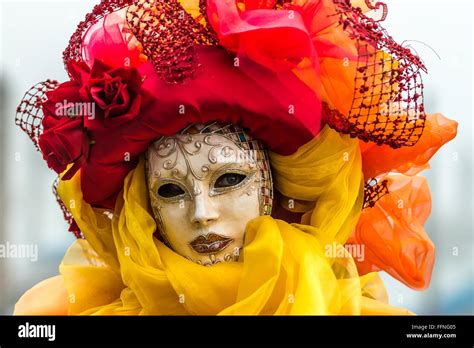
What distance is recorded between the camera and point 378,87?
7.38ft

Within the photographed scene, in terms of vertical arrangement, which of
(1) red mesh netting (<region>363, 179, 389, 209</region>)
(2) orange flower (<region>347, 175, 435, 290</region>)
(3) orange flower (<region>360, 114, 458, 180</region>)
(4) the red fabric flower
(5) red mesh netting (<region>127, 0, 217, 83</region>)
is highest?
(5) red mesh netting (<region>127, 0, 217, 83</region>)

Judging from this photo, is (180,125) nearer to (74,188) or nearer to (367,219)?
(74,188)

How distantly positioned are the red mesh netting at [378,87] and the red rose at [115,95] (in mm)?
498

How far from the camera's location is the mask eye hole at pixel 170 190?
227 cm

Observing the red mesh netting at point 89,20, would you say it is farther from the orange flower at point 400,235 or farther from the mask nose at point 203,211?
the orange flower at point 400,235

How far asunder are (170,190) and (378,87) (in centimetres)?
60

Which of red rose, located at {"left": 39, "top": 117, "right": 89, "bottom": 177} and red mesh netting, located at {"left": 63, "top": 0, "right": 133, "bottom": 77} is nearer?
red rose, located at {"left": 39, "top": 117, "right": 89, "bottom": 177}

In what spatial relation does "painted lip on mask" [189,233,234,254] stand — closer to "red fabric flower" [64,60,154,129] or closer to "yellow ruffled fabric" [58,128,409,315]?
"yellow ruffled fabric" [58,128,409,315]

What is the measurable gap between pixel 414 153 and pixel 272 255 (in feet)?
1.79

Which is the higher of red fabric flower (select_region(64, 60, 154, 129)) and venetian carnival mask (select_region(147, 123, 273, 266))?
red fabric flower (select_region(64, 60, 154, 129))

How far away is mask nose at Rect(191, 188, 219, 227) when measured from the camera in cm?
220

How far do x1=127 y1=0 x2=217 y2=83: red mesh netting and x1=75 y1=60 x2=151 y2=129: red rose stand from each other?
7cm

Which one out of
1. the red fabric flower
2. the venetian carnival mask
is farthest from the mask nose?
the red fabric flower

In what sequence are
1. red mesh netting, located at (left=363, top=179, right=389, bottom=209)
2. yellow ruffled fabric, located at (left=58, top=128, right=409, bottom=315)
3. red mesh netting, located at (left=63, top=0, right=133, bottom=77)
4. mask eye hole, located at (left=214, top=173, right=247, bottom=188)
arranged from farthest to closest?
red mesh netting, located at (left=363, top=179, right=389, bottom=209), red mesh netting, located at (left=63, top=0, right=133, bottom=77), mask eye hole, located at (left=214, top=173, right=247, bottom=188), yellow ruffled fabric, located at (left=58, top=128, right=409, bottom=315)
